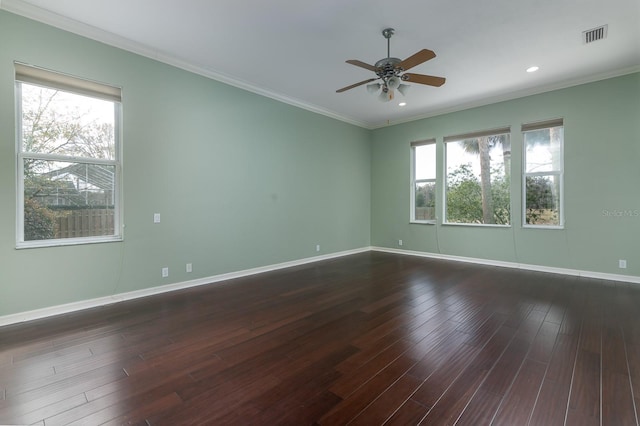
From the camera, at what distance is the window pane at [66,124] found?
296cm

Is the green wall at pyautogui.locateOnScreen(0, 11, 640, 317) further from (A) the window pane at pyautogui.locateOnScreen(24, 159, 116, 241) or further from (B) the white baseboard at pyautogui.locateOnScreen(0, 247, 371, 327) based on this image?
(A) the window pane at pyautogui.locateOnScreen(24, 159, 116, 241)

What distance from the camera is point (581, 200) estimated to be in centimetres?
456

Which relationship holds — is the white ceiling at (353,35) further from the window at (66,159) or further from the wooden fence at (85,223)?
the wooden fence at (85,223)

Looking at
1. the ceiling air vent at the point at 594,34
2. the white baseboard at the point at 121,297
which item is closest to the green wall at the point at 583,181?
the ceiling air vent at the point at 594,34

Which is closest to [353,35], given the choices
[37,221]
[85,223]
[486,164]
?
[85,223]

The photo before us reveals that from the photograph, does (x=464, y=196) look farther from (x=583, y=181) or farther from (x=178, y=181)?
(x=178, y=181)

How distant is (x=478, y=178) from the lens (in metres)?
5.76

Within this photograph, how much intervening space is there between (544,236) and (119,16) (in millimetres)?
6815

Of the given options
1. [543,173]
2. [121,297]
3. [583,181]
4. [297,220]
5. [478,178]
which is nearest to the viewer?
[121,297]

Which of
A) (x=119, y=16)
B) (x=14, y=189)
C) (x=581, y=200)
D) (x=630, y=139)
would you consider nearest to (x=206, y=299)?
(x=14, y=189)

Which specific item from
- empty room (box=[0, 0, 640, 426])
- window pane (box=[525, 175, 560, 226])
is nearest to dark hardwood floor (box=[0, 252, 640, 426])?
empty room (box=[0, 0, 640, 426])

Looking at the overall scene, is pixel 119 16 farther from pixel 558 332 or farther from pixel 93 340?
pixel 558 332

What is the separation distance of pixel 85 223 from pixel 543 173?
6974 millimetres

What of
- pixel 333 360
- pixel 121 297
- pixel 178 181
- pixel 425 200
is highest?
pixel 178 181
